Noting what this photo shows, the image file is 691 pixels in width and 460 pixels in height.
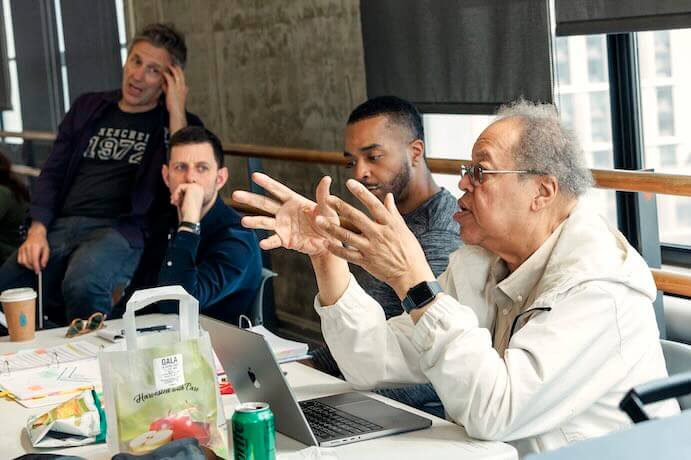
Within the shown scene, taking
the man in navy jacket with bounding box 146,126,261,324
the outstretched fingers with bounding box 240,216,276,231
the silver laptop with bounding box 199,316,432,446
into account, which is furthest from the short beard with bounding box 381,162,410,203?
the silver laptop with bounding box 199,316,432,446

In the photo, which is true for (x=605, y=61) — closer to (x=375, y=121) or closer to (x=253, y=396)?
(x=375, y=121)

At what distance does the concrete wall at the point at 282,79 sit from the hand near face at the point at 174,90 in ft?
2.34

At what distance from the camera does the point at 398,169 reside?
10.0 ft

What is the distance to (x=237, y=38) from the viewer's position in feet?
18.4

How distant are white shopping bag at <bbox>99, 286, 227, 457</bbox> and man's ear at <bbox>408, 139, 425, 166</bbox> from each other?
1451mm

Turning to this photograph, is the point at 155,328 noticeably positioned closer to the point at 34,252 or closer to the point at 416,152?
the point at 416,152

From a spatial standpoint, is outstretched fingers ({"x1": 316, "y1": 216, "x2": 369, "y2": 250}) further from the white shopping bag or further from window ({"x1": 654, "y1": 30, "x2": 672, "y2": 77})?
window ({"x1": 654, "y1": 30, "x2": 672, "y2": 77})

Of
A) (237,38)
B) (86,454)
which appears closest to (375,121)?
(86,454)

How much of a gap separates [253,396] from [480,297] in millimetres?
546

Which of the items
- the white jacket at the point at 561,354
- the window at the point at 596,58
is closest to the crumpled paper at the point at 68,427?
the white jacket at the point at 561,354

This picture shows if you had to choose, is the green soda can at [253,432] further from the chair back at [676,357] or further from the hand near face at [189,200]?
the hand near face at [189,200]

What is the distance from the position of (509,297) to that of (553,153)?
303 millimetres

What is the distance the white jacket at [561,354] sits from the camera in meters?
1.78

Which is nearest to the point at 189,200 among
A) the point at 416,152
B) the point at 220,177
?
the point at 220,177
